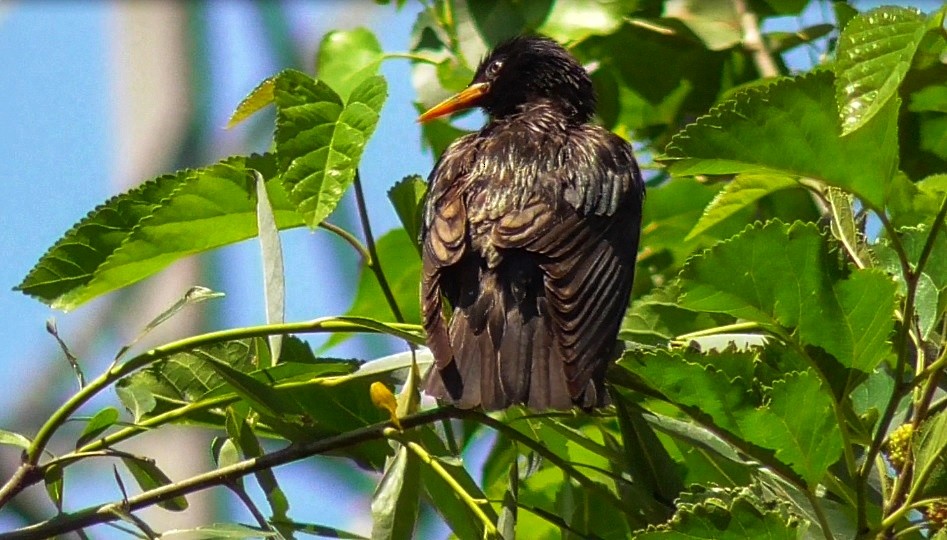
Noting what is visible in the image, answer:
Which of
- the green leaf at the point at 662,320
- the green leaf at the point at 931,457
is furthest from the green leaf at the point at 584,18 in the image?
the green leaf at the point at 931,457

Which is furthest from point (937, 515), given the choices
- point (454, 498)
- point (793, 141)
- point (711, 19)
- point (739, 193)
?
point (711, 19)

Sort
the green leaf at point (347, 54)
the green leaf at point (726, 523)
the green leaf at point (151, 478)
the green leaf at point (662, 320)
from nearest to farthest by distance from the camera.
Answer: the green leaf at point (726, 523), the green leaf at point (151, 478), the green leaf at point (662, 320), the green leaf at point (347, 54)

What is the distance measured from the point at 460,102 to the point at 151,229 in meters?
1.68

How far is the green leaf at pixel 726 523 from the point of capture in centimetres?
188

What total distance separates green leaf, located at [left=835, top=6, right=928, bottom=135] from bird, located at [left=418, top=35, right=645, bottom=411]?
70 cm

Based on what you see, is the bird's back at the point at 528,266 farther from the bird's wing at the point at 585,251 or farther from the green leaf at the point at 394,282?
the green leaf at the point at 394,282

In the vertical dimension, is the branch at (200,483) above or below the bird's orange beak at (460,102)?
below

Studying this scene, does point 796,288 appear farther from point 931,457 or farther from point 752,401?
point 931,457

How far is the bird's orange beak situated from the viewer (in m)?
3.89

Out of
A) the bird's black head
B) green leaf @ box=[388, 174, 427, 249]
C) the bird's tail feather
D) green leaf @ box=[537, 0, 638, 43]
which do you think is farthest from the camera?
the bird's black head

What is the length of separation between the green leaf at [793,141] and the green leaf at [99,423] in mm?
1032

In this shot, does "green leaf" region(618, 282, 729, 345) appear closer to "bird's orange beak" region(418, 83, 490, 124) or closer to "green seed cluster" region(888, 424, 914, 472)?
"green seed cluster" region(888, 424, 914, 472)

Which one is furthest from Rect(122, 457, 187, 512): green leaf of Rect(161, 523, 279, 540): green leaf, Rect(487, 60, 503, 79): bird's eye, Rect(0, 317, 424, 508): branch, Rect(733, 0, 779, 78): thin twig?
Rect(733, 0, 779, 78): thin twig

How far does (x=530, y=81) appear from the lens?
169 inches
